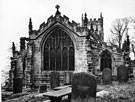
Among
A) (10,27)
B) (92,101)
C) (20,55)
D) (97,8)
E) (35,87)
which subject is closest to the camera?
(92,101)

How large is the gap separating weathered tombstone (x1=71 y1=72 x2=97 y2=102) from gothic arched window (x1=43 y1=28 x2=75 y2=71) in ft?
22.7

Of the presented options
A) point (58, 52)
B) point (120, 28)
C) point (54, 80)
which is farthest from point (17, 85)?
point (120, 28)

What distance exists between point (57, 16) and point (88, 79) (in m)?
8.01

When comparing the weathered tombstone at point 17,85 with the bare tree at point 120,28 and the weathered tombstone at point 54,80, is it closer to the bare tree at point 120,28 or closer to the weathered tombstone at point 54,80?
the weathered tombstone at point 54,80

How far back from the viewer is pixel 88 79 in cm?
604

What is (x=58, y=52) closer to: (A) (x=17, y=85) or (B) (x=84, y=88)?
(A) (x=17, y=85)

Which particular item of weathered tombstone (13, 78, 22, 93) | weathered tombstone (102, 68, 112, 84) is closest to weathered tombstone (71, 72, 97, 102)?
weathered tombstone (13, 78, 22, 93)

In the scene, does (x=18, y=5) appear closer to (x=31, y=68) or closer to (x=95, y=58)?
(x=31, y=68)

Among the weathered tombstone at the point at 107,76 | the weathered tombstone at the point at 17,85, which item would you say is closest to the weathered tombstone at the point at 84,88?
the weathered tombstone at the point at 17,85

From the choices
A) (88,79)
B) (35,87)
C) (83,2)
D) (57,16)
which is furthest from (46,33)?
(88,79)

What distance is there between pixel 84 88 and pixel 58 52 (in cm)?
754

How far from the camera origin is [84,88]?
238 inches

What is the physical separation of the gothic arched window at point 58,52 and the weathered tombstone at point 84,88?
22.7 ft

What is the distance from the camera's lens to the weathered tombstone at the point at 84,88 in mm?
5980
